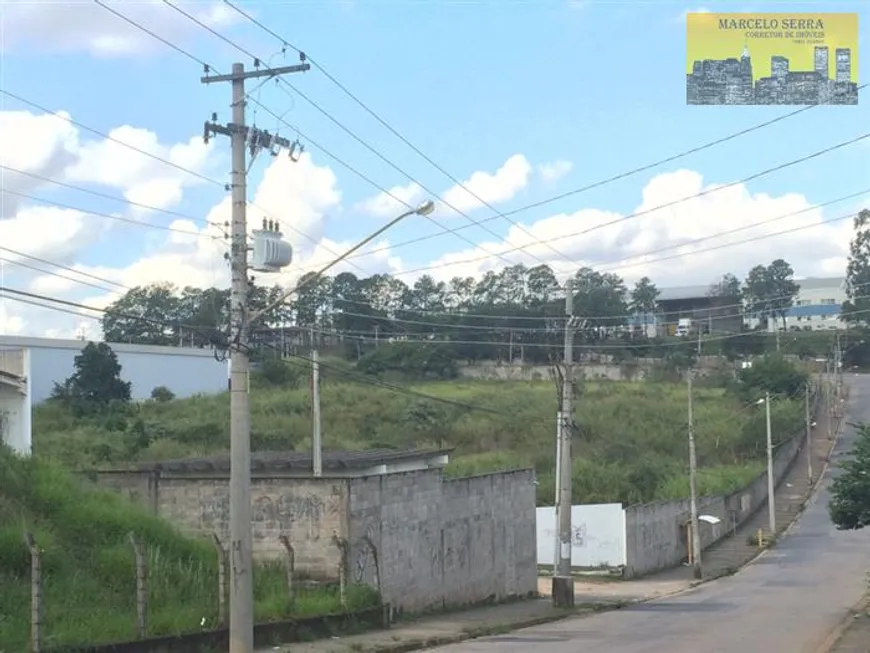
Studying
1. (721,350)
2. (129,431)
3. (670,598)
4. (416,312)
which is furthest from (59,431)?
(721,350)

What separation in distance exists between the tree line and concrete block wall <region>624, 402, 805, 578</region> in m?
18.5

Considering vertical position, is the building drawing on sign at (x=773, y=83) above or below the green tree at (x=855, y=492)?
above

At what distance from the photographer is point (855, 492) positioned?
26078 mm

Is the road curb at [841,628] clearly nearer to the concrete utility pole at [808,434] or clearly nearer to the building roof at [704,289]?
the concrete utility pole at [808,434]

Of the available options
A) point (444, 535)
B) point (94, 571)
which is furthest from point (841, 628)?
point (94, 571)

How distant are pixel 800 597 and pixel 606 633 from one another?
557 inches

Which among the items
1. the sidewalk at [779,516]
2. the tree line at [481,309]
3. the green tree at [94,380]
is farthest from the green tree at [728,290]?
the green tree at [94,380]

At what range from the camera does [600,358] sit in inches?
4488

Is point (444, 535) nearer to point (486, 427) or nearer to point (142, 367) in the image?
point (486, 427)

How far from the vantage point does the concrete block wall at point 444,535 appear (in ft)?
83.3

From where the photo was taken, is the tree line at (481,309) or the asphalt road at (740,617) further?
the tree line at (481,309)

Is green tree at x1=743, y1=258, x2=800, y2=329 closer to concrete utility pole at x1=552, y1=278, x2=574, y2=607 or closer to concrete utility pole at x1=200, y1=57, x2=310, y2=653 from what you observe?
concrete utility pole at x1=552, y1=278, x2=574, y2=607

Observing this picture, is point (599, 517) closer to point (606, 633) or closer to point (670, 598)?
point (670, 598)

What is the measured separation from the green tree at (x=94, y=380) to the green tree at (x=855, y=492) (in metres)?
48.7
